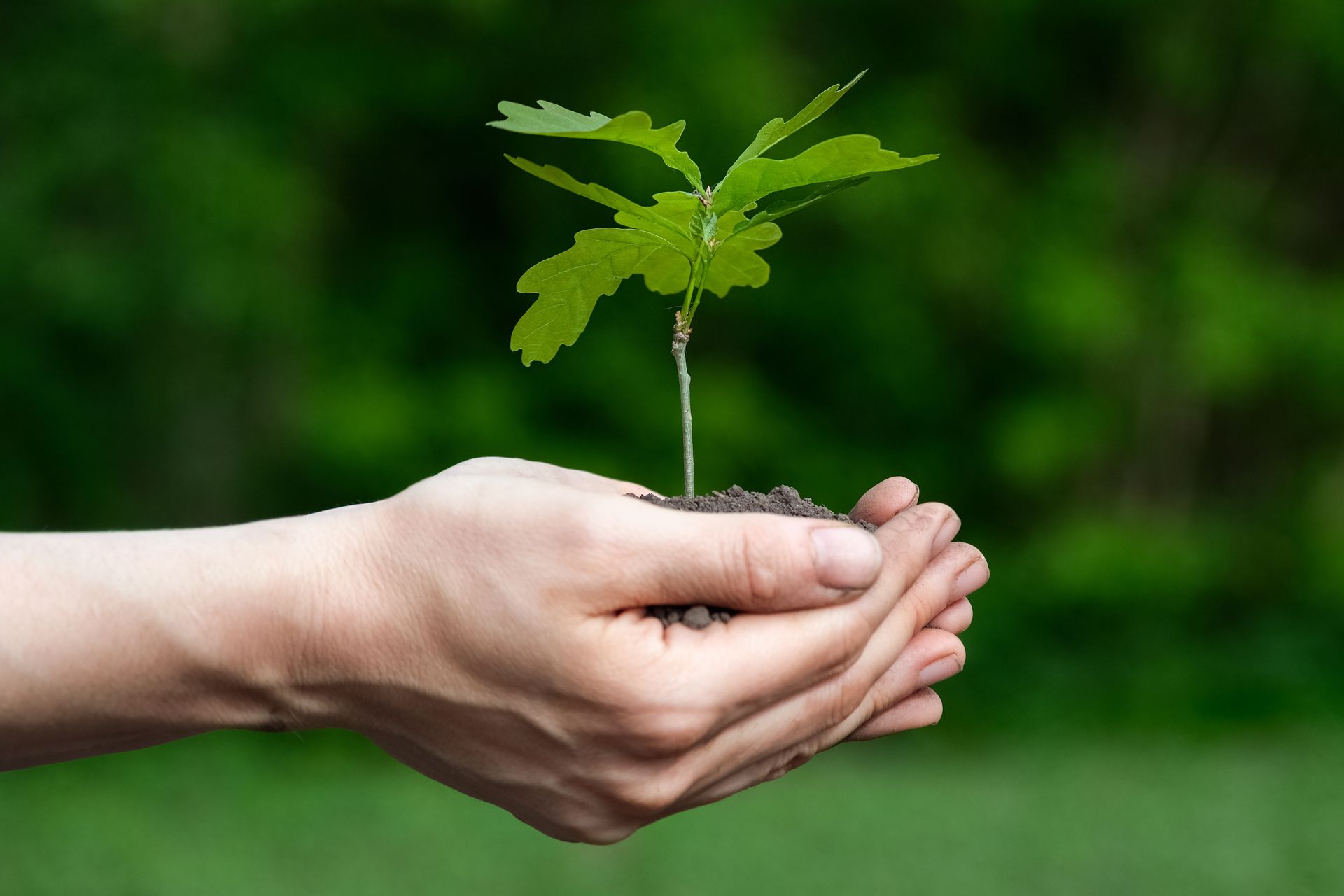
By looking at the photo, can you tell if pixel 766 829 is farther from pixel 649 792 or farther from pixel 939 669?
pixel 649 792

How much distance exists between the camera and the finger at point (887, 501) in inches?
71.0

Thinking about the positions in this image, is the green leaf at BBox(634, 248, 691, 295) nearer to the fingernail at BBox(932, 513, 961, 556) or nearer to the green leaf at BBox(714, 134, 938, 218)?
the green leaf at BBox(714, 134, 938, 218)

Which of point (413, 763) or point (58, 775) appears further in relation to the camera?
point (58, 775)

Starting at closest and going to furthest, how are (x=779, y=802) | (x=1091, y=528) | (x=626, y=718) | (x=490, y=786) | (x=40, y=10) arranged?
1. (x=626, y=718)
2. (x=490, y=786)
3. (x=779, y=802)
4. (x=40, y=10)
5. (x=1091, y=528)

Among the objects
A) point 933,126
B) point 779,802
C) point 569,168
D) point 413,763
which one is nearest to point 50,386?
point 569,168

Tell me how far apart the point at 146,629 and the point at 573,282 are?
740 mm

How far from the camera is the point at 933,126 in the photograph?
21.5 feet

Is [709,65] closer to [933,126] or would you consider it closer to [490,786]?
[933,126]

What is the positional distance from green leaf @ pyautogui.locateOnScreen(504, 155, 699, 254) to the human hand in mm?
379

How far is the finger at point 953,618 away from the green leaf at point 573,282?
688mm

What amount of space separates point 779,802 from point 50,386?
4374 millimetres

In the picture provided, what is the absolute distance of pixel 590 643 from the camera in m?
1.34

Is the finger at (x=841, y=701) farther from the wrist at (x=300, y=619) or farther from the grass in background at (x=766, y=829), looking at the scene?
the grass in background at (x=766, y=829)

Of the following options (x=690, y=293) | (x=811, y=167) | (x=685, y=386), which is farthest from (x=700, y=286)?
(x=811, y=167)
